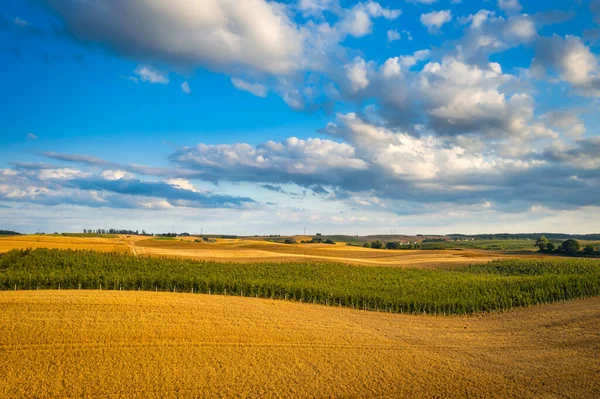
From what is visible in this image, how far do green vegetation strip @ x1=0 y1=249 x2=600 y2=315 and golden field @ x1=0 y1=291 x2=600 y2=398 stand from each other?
6.88 metres

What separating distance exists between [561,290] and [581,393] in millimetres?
30806

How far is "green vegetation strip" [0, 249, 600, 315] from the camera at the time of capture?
41.2 m

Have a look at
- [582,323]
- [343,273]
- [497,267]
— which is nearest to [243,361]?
[582,323]

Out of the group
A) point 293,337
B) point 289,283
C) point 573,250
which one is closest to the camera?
point 293,337

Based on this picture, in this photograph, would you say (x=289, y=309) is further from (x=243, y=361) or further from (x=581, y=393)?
(x=581, y=393)

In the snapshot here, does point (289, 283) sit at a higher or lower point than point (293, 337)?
higher

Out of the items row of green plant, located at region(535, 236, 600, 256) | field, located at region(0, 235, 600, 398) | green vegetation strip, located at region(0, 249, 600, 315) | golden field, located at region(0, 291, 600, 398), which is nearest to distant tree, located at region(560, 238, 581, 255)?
row of green plant, located at region(535, 236, 600, 256)

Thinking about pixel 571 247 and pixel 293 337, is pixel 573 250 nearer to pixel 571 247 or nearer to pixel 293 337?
pixel 571 247

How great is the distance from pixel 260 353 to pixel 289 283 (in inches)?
869

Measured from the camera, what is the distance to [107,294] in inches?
1368

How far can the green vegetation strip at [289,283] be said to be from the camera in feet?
135

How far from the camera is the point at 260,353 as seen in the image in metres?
22.8

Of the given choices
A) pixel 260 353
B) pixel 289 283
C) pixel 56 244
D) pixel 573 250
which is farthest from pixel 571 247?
pixel 56 244

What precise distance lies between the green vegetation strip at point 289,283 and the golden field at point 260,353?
6883 mm
